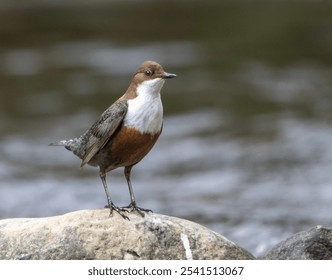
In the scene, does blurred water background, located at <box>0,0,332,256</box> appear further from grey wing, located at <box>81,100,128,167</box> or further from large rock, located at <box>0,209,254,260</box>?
grey wing, located at <box>81,100,128,167</box>

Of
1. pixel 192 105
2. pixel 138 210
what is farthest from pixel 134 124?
pixel 192 105

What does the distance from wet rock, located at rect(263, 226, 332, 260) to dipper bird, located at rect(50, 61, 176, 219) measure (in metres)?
0.97

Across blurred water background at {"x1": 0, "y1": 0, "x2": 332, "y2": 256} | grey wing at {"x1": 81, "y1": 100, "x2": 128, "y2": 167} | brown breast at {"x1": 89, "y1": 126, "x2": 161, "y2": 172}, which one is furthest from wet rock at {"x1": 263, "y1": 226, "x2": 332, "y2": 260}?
blurred water background at {"x1": 0, "y1": 0, "x2": 332, "y2": 256}

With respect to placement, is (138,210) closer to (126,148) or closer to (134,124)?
(126,148)

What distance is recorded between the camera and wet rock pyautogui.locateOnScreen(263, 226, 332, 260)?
17.0 feet

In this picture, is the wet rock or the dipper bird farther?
the dipper bird

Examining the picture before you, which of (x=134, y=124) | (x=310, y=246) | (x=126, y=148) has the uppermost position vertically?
(x=134, y=124)

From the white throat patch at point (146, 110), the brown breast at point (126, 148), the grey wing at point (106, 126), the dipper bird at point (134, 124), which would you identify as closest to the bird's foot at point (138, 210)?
the dipper bird at point (134, 124)

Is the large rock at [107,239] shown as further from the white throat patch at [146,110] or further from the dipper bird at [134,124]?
the white throat patch at [146,110]

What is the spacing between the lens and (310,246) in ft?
17.1

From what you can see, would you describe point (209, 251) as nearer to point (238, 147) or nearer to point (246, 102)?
point (238, 147)

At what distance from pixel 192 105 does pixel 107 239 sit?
28.6 feet
